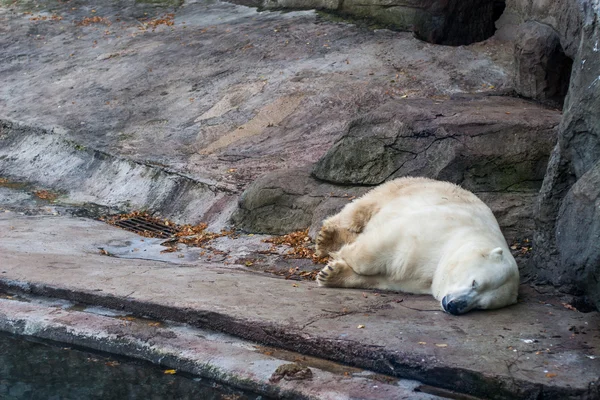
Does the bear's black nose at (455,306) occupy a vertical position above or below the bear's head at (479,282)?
below

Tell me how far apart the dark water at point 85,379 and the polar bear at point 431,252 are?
144 cm

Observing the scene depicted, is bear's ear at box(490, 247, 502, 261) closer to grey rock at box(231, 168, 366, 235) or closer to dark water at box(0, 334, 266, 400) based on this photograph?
dark water at box(0, 334, 266, 400)

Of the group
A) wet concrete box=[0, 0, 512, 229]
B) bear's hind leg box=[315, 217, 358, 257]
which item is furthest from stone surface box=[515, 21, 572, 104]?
bear's hind leg box=[315, 217, 358, 257]

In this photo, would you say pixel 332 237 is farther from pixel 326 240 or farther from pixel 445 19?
pixel 445 19

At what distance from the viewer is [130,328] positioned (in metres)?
4.52

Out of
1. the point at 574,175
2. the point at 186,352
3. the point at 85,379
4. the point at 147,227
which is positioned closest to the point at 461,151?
the point at 574,175

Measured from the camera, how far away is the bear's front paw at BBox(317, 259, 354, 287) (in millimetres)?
5324

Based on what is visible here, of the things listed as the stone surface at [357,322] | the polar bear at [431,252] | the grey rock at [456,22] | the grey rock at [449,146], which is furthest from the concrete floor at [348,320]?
the grey rock at [456,22]

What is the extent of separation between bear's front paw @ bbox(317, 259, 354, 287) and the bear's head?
2.63 feet

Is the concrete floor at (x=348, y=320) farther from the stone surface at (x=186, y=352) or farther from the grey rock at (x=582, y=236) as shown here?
the grey rock at (x=582, y=236)

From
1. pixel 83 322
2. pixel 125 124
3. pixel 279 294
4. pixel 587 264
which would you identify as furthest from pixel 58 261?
pixel 125 124

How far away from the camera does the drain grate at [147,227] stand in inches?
291

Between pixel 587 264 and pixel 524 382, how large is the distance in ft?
3.60

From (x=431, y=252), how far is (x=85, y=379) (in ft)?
7.01
